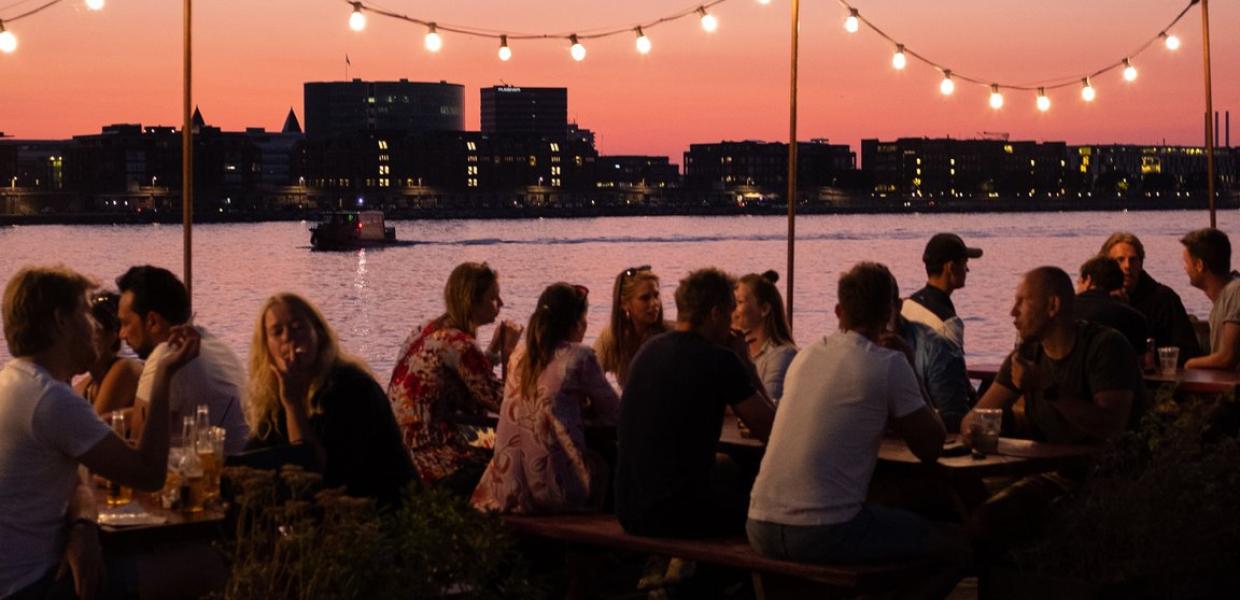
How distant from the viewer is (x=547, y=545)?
19.6 ft

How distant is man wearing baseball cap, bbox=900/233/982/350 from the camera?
7.06 metres

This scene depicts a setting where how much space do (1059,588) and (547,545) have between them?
1.85m

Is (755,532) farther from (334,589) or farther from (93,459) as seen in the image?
(93,459)

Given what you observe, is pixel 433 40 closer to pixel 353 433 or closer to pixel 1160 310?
pixel 1160 310

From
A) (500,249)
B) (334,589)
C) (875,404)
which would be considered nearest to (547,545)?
(875,404)

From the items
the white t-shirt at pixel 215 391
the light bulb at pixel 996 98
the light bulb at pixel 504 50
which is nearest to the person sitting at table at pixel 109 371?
the white t-shirt at pixel 215 391

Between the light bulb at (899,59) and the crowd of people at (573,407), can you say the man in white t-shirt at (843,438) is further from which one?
the light bulb at (899,59)

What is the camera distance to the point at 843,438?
15.2 feet

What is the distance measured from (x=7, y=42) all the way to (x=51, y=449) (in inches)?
227

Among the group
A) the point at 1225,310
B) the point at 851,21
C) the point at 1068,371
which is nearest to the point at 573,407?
the point at 1068,371

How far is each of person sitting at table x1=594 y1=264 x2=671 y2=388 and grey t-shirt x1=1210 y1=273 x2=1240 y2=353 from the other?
279 centimetres

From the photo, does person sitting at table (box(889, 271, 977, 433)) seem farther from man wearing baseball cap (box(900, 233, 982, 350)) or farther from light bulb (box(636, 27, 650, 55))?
light bulb (box(636, 27, 650, 55))

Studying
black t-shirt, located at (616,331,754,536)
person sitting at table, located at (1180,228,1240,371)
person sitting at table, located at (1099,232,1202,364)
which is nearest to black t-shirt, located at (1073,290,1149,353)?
person sitting at table, located at (1180,228,1240,371)

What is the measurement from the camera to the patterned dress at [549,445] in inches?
226
